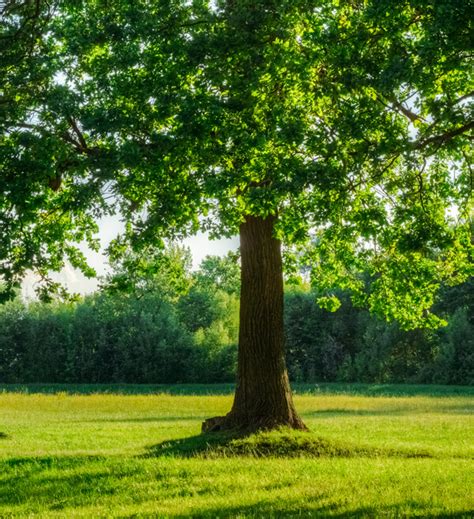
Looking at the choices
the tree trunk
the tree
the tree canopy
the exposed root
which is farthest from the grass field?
the tree canopy

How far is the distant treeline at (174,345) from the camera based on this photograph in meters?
65.1

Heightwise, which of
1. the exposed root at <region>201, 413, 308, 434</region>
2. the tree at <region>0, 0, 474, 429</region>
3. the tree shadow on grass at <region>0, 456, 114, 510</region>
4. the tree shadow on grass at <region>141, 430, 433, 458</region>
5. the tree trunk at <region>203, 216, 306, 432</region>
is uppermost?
the tree at <region>0, 0, 474, 429</region>

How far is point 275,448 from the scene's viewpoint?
55.3ft

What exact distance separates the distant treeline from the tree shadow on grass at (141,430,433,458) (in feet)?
150

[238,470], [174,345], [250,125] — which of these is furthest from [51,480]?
[174,345]

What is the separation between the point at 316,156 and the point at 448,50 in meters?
4.15

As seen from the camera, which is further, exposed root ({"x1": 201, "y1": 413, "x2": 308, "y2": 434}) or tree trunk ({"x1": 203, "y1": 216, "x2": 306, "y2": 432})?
tree trunk ({"x1": 203, "y1": 216, "x2": 306, "y2": 432})

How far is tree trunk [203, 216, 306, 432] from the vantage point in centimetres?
1897

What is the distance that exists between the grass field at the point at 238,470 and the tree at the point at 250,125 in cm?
226

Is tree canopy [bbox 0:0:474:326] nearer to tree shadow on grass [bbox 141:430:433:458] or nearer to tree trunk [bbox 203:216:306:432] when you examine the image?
tree trunk [bbox 203:216:306:432]

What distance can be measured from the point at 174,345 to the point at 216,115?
176 feet

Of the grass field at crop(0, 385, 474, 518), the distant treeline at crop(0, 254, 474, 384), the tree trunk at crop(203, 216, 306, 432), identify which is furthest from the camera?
the distant treeline at crop(0, 254, 474, 384)

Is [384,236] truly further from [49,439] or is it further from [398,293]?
[49,439]

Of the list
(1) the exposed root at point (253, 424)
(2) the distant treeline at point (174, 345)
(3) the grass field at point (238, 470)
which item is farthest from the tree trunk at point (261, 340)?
(2) the distant treeline at point (174, 345)
